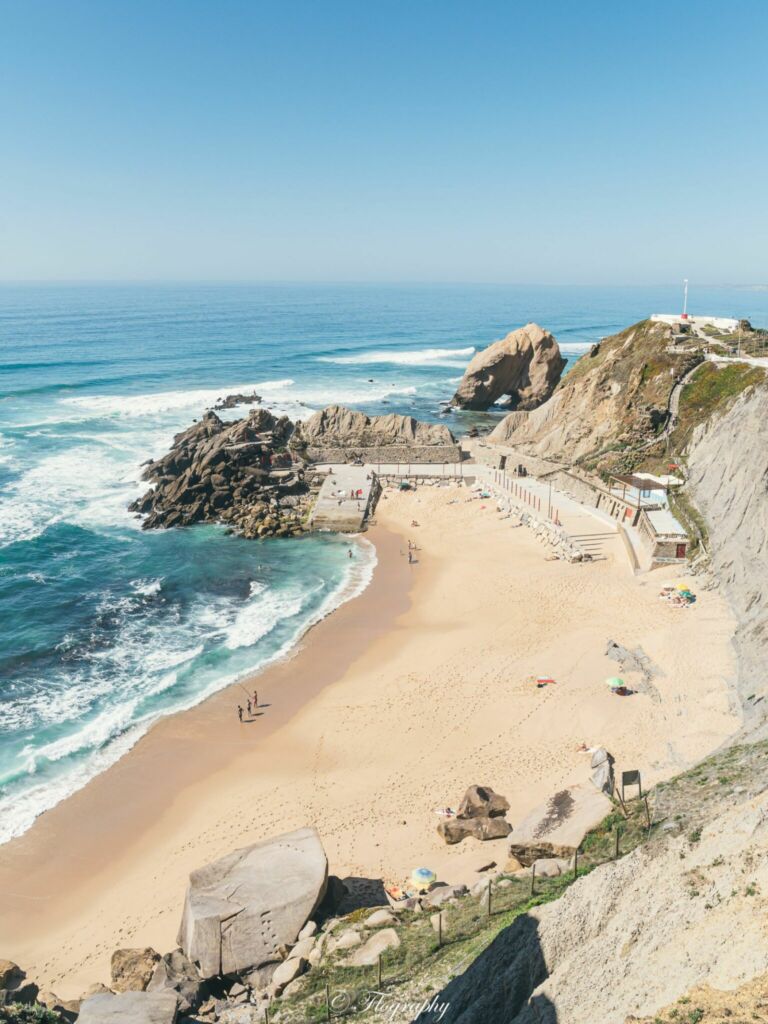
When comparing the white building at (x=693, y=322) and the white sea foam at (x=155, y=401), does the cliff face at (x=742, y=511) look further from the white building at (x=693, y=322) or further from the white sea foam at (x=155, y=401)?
the white sea foam at (x=155, y=401)

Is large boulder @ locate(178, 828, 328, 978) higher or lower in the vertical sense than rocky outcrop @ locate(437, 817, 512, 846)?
higher

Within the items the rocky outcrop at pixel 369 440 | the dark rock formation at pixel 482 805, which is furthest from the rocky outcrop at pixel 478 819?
the rocky outcrop at pixel 369 440

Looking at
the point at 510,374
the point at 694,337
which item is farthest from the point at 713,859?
the point at 510,374

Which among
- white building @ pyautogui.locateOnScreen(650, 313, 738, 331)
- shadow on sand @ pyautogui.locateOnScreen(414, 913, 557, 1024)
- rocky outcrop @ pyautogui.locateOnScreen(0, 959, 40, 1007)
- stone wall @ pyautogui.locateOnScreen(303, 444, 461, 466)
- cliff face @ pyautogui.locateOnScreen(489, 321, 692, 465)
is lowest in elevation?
rocky outcrop @ pyautogui.locateOnScreen(0, 959, 40, 1007)

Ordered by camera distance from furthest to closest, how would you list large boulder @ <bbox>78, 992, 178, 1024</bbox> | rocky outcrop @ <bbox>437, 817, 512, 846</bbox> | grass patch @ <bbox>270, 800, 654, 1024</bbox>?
rocky outcrop @ <bbox>437, 817, 512, 846</bbox>
large boulder @ <bbox>78, 992, 178, 1024</bbox>
grass patch @ <bbox>270, 800, 654, 1024</bbox>

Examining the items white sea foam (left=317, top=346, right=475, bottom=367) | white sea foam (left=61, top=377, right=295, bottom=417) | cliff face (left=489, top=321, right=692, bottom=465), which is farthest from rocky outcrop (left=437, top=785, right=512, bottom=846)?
white sea foam (left=317, top=346, right=475, bottom=367)

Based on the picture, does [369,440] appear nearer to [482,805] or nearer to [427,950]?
[482,805]

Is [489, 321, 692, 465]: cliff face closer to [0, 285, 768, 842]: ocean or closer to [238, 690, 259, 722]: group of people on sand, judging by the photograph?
[0, 285, 768, 842]: ocean
